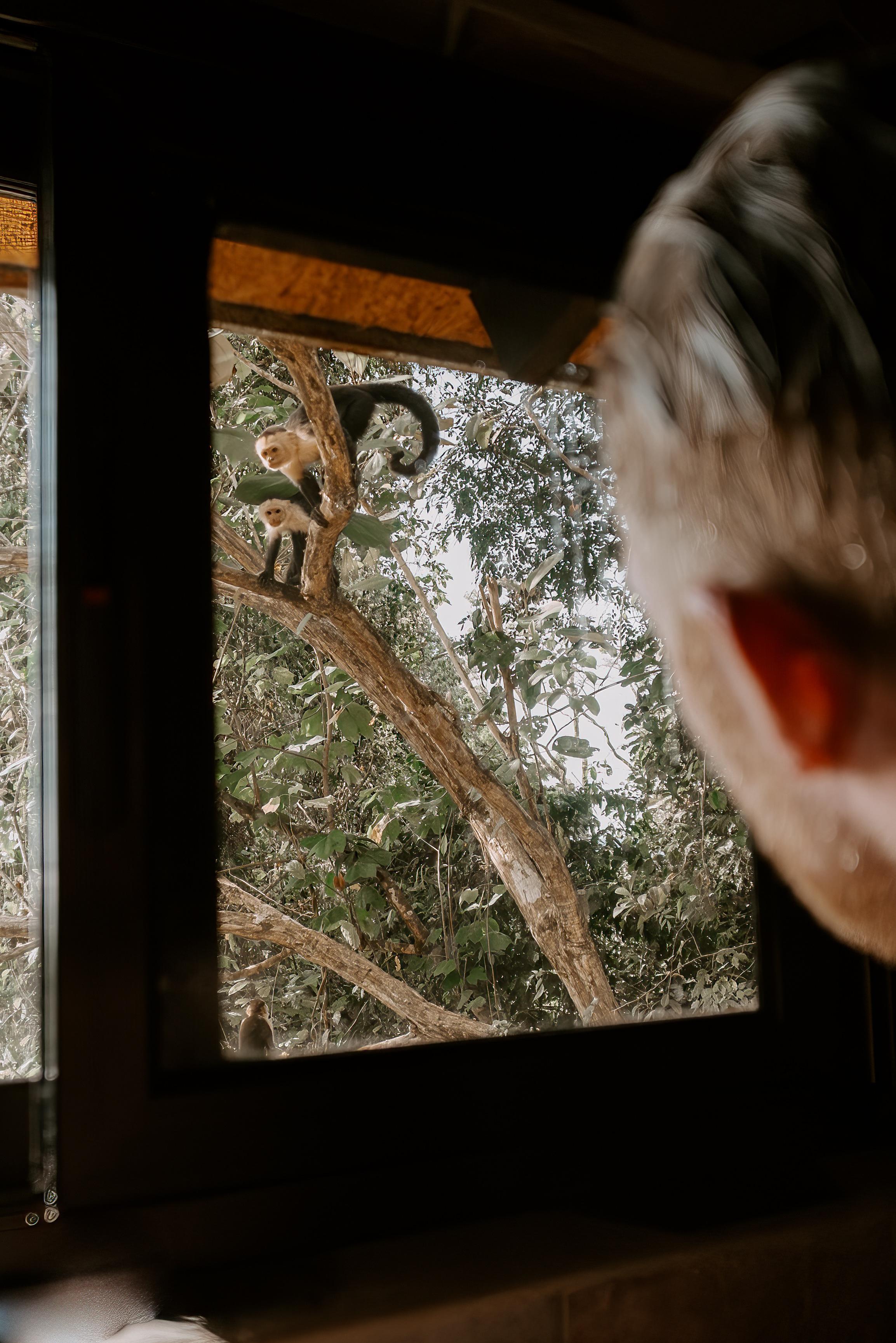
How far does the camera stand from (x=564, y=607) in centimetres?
122

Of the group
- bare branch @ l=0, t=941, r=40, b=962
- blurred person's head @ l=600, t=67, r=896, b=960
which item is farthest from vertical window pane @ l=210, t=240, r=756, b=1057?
blurred person's head @ l=600, t=67, r=896, b=960

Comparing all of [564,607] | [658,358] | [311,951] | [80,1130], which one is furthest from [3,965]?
[658,358]

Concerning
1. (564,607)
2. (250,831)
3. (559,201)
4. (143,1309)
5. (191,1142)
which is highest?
(559,201)

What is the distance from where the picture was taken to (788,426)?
0.22 meters

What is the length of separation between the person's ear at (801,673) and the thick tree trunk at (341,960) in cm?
79

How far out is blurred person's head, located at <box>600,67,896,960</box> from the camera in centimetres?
21

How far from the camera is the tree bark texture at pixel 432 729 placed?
1.05m

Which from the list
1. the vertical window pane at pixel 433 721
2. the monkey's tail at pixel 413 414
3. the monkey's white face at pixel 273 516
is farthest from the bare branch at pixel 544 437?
the monkey's white face at pixel 273 516

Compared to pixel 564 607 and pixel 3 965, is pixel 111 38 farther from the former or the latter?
pixel 3 965

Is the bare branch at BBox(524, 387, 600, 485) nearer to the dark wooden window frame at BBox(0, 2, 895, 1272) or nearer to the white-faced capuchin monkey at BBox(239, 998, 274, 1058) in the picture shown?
the dark wooden window frame at BBox(0, 2, 895, 1272)

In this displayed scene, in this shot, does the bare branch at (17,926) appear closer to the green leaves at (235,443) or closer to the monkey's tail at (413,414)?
the green leaves at (235,443)

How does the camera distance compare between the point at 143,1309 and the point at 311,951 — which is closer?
the point at 143,1309

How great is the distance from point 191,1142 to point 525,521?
2.40 feet

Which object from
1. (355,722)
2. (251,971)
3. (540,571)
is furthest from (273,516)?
(251,971)
